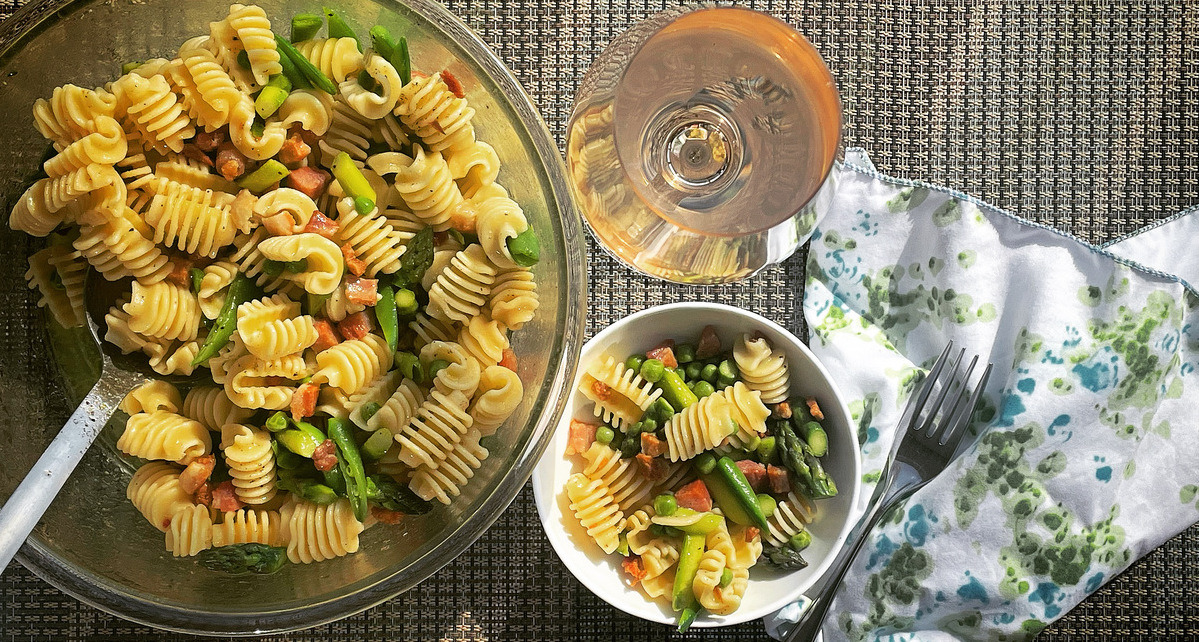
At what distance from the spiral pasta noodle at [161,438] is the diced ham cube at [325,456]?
0.20m

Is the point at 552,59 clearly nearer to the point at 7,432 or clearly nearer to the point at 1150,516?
the point at 7,432

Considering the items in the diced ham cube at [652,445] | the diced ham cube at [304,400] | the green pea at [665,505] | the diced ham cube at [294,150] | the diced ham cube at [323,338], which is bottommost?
the green pea at [665,505]

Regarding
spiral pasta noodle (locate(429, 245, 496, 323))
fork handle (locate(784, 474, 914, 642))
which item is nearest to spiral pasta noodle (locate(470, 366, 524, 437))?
spiral pasta noodle (locate(429, 245, 496, 323))

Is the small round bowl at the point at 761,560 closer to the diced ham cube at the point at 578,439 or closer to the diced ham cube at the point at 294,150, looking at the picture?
the diced ham cube at the point at 578,439

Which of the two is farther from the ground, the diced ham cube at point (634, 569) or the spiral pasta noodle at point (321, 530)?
the spiral pasta noodle at point (321, 530)

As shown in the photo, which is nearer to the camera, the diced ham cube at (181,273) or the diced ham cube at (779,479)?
the diced ham cube at (181,273)

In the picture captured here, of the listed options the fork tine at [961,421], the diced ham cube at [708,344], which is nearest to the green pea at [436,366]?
the diced ham cube at [708,344]

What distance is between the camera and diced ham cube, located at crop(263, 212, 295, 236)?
4.66 feet

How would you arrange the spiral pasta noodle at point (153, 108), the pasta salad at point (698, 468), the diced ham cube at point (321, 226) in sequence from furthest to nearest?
the pasta salad at point (698, 468) < the diced ham cube at point (321, 226) < the spiral pasta noodle at point (153, 108)

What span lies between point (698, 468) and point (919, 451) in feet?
1.52

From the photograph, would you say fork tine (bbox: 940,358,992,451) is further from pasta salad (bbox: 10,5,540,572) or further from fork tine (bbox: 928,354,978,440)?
pasta salad (bbox: 10,5,540,572)

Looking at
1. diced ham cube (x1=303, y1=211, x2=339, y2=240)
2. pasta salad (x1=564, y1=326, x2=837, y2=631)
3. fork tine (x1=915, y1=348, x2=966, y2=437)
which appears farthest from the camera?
fork tine (x1=915, y1=348, x2=966, y2=437)

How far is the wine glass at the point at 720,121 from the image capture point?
60.6 inches

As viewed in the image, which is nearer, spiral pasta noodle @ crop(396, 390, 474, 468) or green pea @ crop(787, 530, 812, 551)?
spiral pasta noodle @ crop(396, 390, 474, 468)
